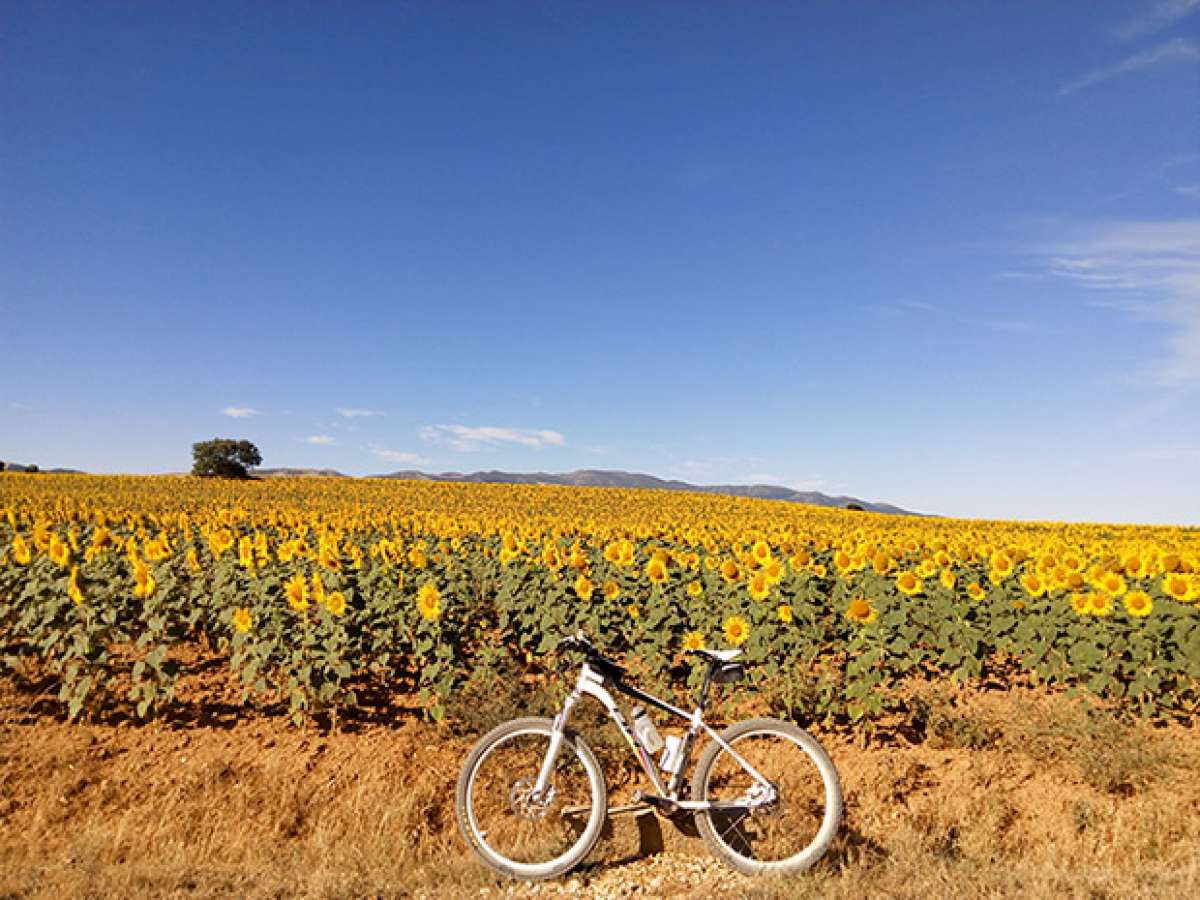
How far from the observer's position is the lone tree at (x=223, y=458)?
5819 cm

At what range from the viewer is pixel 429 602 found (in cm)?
665

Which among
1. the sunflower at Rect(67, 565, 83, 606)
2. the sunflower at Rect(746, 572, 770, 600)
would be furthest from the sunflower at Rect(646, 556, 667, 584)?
the sunflower at Rect(67, 565, 83, 606)

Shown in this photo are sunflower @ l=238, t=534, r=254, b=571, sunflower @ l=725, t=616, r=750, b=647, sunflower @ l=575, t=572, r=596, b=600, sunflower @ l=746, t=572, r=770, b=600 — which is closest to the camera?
sunflower @ l=725, t=616, r=750, b=647

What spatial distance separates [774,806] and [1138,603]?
441 centimetres

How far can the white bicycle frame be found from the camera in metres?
4.32

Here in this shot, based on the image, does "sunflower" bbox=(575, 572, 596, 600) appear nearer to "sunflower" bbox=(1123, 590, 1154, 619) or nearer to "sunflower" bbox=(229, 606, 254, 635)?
"sunflower" bbox=(229, 606, 254, 635)

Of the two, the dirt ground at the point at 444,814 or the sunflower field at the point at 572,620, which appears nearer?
the dirt ground at the point at 444,814

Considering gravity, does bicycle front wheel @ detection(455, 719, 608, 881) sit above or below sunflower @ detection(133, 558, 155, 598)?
below

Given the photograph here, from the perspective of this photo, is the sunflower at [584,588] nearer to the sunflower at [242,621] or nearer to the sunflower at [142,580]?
the sunflower at [242,621]

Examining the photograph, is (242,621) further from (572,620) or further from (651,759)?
(651,759)

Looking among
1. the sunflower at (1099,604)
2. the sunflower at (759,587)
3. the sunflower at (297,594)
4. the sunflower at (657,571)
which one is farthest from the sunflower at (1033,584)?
the sunflower at (297,594)

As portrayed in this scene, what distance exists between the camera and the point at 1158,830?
4.91m

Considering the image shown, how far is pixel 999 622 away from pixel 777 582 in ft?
7.37

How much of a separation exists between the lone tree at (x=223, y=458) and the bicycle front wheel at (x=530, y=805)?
58.8m
